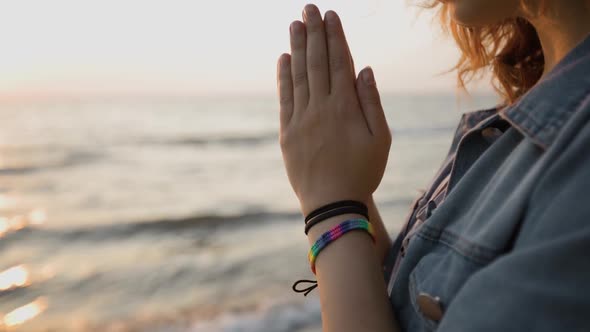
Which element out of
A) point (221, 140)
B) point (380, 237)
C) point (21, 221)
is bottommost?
point (221, 140)

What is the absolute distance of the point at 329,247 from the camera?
126 centimetres

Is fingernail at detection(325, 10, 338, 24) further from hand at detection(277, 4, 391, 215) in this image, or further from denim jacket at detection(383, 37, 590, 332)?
denim jacket at detection(383, 37, 590, 332)

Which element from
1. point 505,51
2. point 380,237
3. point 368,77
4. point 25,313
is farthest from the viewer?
point 25,313

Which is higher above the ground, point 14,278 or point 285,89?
point 285,89

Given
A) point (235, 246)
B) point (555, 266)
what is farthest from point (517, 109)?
point (235, 246)

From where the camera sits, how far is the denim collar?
0.99 meters

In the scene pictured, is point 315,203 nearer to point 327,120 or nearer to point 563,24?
point 327,120

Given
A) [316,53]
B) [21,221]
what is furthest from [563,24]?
[21,221]

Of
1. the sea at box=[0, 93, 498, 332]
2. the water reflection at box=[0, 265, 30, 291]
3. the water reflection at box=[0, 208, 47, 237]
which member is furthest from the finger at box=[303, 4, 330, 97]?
the water reflection at box=[0, 208, 47, 237]

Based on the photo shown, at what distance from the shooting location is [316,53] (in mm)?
1405

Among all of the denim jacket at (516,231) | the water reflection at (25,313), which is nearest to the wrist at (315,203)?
the denim jacket at (516,231)

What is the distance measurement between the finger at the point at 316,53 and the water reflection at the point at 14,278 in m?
5.66

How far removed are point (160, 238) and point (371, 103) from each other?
6.97 m

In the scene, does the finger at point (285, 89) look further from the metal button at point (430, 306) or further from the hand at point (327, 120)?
the metal button at point (430, 306)
